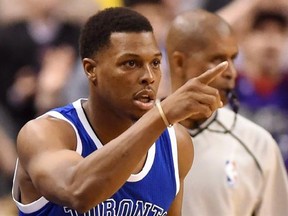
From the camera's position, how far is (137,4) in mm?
7145

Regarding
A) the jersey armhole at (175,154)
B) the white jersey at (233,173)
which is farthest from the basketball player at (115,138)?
the white jersey at (233,173)

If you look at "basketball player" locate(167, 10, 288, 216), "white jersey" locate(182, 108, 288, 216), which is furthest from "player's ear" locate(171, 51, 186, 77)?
"white jersey" locate(182, 108, 288, 216)

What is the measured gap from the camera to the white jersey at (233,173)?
4.62m

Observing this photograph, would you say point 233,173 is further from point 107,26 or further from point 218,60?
point 107,26

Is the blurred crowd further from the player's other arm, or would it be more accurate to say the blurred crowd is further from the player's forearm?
the player's forearm

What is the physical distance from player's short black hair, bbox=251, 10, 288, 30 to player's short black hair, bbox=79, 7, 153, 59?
355cm

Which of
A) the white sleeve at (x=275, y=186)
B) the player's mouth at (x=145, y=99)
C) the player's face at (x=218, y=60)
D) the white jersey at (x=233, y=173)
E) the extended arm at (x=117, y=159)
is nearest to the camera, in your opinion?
the extended arm at (x=117, y=159)

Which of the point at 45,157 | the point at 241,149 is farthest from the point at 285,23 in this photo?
the point at 45,157

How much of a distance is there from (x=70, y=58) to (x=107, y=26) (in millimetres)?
3489

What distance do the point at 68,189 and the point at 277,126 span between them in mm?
3499

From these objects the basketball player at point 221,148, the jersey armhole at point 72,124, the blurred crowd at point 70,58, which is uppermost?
the jersey armhole at point 72,124

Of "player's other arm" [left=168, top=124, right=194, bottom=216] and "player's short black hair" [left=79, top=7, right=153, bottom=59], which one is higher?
"player's short black hair" [left=79, top=7, right=153, bottom=59]

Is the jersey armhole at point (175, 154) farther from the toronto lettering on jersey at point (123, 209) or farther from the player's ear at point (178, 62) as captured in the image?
the player's ear at point (178, 62)

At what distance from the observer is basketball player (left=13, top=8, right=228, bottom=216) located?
10.2ft
